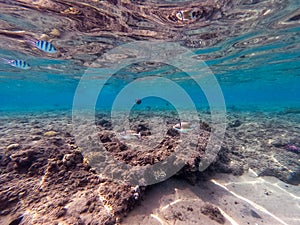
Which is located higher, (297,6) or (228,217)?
(297,6)

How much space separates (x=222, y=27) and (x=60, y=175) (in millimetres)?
11601

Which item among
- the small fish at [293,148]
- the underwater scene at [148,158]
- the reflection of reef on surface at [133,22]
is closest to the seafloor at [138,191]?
the underwater scene at [148,158]

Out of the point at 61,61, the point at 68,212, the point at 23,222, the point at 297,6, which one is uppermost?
the point at 297,6

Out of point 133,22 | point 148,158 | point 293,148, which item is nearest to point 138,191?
point 148,158

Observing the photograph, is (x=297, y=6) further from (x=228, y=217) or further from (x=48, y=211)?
(x=48, y=211)

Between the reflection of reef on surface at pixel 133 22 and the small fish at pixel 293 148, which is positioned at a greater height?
the reflection of reef on surface at pixel 133 22

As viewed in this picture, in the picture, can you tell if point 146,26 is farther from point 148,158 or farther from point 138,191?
point 138,191

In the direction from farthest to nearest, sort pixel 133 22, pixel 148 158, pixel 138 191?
pixel 133 22 < pixel 148 158 < pixel 138 191

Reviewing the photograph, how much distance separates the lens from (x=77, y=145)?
5605mm

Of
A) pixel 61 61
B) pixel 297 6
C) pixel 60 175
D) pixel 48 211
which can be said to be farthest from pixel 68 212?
pixel 61 61

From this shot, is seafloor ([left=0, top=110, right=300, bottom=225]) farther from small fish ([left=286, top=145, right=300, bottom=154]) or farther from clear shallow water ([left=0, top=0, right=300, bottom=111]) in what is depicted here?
clear shallow water ([left=0, top=0, right=300, bottom=111])

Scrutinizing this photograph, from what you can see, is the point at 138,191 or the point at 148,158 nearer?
the point at 138,191

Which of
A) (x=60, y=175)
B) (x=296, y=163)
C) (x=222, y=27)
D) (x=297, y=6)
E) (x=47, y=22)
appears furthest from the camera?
(x=222, y=27)

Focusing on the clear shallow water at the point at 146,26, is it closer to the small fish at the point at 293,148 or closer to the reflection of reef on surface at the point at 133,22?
the reflection of reef on surface at the point at 133,22
